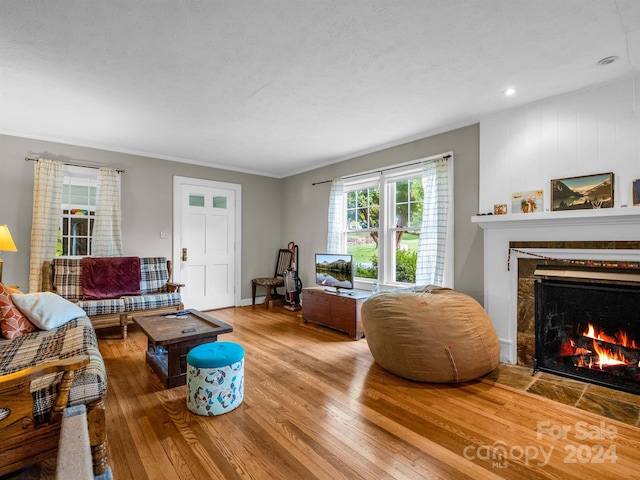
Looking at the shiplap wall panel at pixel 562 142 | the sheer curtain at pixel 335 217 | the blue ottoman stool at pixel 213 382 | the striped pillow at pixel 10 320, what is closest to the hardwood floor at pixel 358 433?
the blue ottoman stool at pixel 213 382

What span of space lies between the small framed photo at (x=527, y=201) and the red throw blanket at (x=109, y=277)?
4538mm

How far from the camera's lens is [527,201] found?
116 inches

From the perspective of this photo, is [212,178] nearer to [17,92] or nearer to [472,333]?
[17,92]

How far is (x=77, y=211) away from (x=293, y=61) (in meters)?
3.70

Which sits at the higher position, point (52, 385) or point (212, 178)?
point (212, 178)

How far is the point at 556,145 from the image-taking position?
Result: 2820 mm

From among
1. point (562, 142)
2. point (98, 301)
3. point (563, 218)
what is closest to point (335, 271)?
point (563, 218)

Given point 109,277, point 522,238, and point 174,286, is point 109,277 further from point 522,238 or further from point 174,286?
point 522,238

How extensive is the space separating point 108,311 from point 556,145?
4.95m

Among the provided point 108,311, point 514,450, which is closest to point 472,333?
point 514,450

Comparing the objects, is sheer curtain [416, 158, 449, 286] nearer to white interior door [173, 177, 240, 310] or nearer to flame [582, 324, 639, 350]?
flame [582, 324, 639, 350]

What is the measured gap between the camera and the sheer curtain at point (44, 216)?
12.5 ft

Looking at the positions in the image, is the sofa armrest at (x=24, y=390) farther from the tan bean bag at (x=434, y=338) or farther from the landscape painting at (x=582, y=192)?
the landscape painting at (x=582, y=192)

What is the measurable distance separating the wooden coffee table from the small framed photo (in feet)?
9.35
